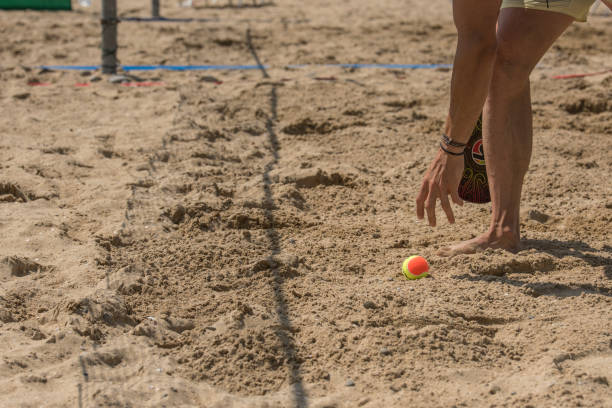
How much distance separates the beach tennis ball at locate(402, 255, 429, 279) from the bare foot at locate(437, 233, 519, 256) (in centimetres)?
19

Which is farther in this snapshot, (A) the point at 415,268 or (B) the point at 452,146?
(A) the point at 415,268

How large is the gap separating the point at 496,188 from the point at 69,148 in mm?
2638

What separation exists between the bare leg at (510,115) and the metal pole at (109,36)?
4144mm

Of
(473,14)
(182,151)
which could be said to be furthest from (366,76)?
(473,14)

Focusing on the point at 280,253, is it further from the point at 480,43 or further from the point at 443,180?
the point at 480,43

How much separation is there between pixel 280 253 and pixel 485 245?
2.86ft

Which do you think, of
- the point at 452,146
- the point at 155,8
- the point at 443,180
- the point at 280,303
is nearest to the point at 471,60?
the point at 452,146

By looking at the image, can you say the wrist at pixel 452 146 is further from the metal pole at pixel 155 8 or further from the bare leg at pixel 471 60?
the metal pole at pixel 155 8

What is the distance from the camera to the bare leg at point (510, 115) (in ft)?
8.41

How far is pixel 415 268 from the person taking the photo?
2.68m

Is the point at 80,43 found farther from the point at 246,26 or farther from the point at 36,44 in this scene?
the point at 246,26

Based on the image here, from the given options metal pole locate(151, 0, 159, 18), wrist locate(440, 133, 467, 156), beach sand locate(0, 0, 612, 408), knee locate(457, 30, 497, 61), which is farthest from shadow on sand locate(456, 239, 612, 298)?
metal pole locate(151, 0, 159, 18)

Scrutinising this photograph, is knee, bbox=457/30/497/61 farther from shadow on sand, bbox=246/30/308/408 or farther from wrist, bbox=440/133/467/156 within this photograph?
shadow on sand, bbox=246/30/308/408

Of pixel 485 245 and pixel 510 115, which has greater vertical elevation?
pixel 510 115
